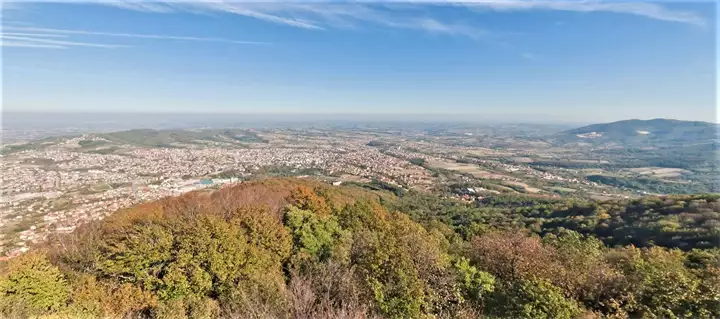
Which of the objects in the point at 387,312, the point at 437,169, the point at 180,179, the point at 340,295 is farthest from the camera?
the point at 437,169

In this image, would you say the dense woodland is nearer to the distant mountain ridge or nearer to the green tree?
the green tree

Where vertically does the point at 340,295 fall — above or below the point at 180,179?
above

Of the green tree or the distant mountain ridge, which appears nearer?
the green tree

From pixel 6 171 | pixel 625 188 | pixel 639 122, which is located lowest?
pixel 625 188

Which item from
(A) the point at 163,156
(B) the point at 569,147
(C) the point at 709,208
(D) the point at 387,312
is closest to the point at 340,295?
(D) the point at 387,312

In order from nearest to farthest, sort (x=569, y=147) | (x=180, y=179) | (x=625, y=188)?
1. (x=180, y=179)
2. (x=625, y=188)
3. (x=569, y=147)

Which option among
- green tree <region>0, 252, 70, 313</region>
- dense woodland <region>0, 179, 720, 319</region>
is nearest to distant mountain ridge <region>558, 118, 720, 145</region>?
dense woodland <region>0, 179, 720, 319</region>

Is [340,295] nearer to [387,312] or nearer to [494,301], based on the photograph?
[387,312]

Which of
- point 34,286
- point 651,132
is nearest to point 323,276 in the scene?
point 34,286

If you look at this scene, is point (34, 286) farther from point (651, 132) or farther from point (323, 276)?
point (651, 132)
